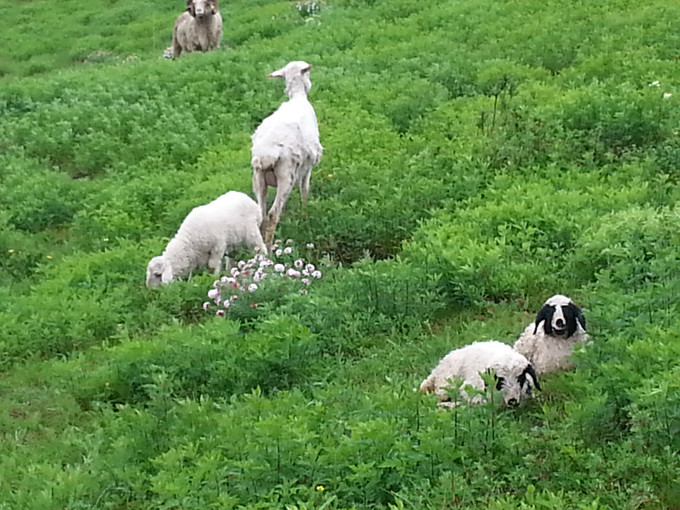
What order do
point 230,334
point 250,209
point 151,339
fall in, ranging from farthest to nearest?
point 250,209 < point 151,339 < point 230,334

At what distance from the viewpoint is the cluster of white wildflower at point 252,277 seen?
782 centimetres

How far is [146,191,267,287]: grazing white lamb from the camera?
28.7 ft

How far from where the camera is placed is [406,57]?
49.0 ft

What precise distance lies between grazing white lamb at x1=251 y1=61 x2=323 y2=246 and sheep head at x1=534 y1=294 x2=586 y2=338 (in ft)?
11.7

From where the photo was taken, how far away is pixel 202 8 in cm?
1831

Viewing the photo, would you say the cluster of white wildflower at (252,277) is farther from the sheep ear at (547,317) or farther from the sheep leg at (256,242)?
the sheep ear at (547,317)

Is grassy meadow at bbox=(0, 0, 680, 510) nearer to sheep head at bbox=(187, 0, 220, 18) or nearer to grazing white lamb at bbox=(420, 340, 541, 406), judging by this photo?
grazing white lamb at bbox=(420, 340, 541, 406)

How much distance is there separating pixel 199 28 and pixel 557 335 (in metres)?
13.9

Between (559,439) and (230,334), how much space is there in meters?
2.80

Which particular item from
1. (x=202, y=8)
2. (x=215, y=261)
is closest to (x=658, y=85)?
(x=215, y=261)

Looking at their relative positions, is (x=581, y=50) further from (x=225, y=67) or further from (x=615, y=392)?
(x=615, y=392)

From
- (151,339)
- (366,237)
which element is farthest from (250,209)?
(151,339)

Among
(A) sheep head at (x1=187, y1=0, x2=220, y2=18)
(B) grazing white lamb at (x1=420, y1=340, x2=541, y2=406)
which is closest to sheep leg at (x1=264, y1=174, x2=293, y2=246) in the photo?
(B) grazing white lamb at (x1=420, y1=340, x2=541, y2=406)

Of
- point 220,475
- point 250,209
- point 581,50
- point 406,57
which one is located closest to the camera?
point 220,475
